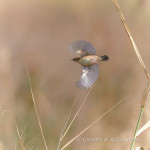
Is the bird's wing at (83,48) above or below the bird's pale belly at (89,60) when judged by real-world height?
above

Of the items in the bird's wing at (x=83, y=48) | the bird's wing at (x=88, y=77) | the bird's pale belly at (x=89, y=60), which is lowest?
the bird's wing at (x=88, y=77)

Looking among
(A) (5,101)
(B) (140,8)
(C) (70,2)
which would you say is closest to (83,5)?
(C) (70,2)

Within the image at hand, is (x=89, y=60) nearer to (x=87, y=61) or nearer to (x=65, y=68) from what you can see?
(x=87, y=61)

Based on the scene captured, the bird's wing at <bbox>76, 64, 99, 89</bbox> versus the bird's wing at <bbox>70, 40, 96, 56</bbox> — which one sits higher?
the bird's wing at <bbox>70, 40, 96, 56</bbox>

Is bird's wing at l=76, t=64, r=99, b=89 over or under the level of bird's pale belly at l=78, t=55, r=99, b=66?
under

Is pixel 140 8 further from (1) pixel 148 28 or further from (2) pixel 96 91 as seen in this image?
(2) pixel 96 91

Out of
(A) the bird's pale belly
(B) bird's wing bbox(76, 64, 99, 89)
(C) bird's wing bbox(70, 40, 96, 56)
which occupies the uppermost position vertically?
(C) bird's wing bbox(70, 40, 96, 56)
